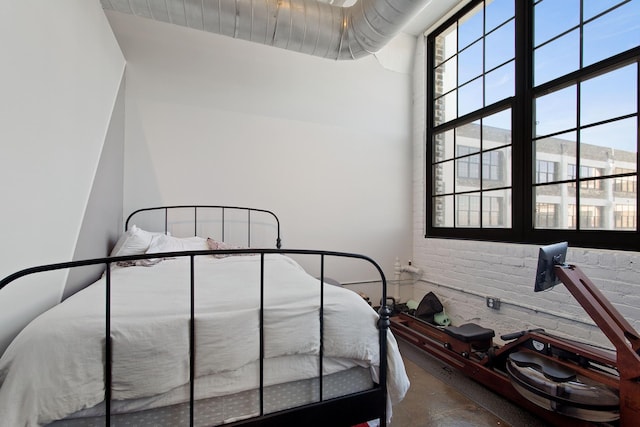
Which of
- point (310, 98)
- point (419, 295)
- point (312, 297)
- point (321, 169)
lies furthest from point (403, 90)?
point (312, 297)

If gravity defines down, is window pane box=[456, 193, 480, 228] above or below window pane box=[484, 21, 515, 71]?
below

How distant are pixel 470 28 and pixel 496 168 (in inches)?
55.9

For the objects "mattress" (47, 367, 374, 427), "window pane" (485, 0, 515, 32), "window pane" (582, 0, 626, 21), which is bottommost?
"mattress" (47, 367, 374, 427)

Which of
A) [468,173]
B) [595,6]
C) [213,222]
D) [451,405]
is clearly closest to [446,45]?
[595,6]

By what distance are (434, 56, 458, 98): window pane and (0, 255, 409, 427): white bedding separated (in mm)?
2839

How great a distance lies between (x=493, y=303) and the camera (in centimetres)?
240

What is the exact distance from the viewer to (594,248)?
6.14ft

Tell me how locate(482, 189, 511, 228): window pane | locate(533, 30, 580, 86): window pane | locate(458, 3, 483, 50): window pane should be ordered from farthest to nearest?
locate(458, 3, 483, 50): window pane → locate(482, 189, 511, 228): window pane → locate(533, 30, 580, 86): window pane

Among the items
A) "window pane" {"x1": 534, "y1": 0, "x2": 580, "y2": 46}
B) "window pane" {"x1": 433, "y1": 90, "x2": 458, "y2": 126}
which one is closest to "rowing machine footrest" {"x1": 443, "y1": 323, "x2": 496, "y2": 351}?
"window pane" {"x1": 433, "y1": 90, "x2": 458, "y2": 126}

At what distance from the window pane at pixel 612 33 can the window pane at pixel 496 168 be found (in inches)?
30.8

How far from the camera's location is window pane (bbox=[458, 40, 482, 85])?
2736 millimetres

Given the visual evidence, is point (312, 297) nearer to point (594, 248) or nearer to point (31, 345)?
point (31, 345)

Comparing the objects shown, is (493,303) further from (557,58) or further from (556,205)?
(557,58)

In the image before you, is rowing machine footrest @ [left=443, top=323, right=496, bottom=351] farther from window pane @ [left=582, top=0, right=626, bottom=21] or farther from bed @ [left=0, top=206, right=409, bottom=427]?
window pane @ [left=582, top=0, right=626, bottom=21]
